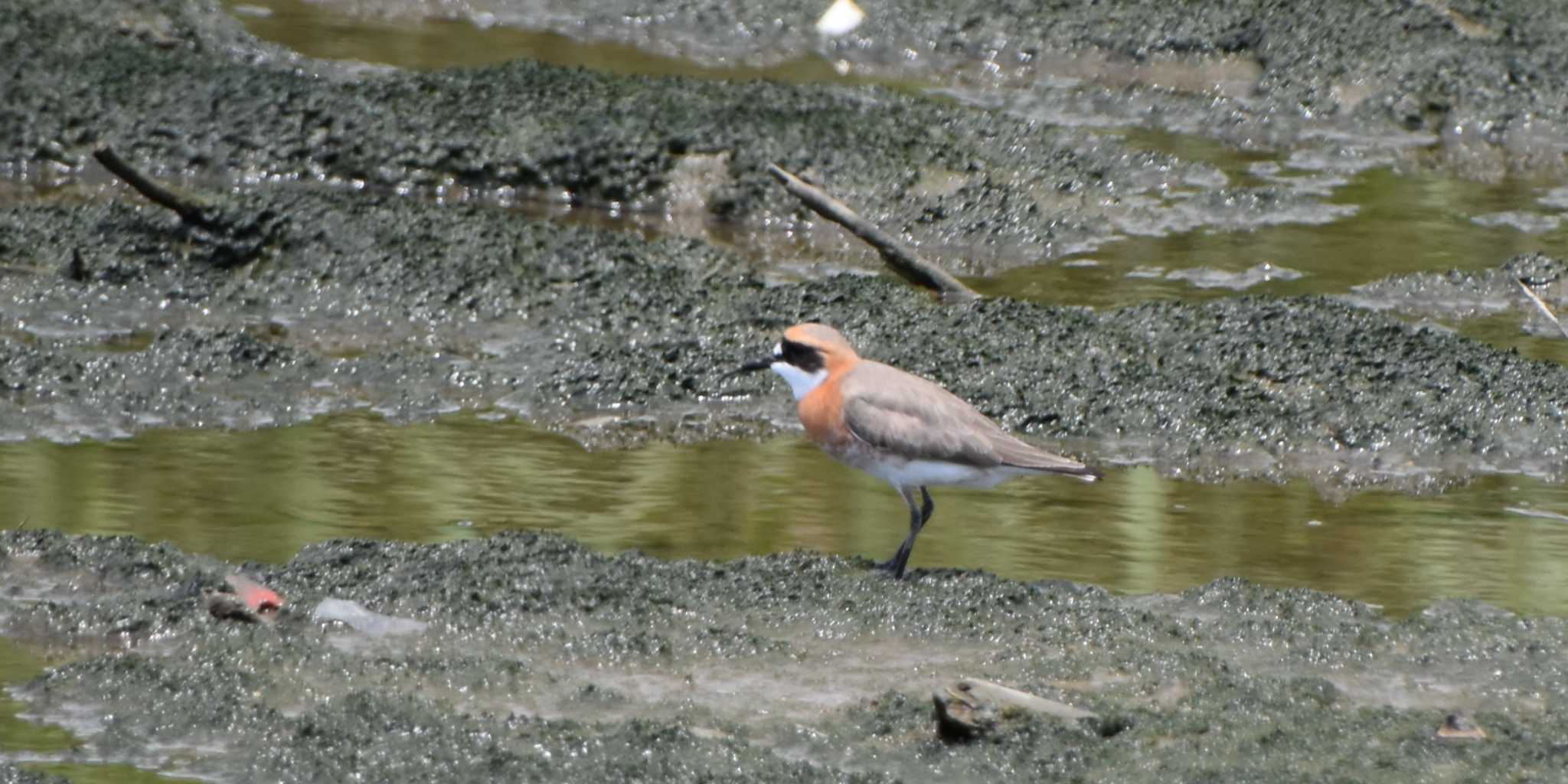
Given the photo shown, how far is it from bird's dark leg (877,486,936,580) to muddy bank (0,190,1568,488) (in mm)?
1323

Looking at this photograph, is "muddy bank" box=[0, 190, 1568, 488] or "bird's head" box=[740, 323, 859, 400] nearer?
"bird's head" box=[740, 323, 859, 400]

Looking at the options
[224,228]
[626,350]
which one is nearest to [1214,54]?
[626,350]

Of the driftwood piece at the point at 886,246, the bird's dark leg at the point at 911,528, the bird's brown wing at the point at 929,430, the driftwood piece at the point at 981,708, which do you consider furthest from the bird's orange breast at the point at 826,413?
the driftwood piece at the point at 886,246

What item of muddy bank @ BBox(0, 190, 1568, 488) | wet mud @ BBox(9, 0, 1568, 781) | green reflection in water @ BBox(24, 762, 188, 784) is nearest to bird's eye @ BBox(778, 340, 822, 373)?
wet mud @ BBox(9, 0, 1568, 781)

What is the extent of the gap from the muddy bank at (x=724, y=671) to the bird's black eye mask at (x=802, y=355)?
2.48 ft

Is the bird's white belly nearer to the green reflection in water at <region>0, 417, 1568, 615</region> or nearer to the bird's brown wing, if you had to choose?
the bird's brown wing

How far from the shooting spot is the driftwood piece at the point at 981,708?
16.2ft

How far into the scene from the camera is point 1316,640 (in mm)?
5703

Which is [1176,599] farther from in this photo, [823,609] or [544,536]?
[544,536]

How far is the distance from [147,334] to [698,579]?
3708mm

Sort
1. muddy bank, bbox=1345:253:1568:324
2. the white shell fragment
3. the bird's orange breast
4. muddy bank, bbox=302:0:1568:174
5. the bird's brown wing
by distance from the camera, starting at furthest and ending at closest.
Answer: the white shell fragment
muddy bank, bbox=302:0:1568:174
muddy bank, bbox=1345:253:1568:324
the bird's orange breast
the bird's brown wing

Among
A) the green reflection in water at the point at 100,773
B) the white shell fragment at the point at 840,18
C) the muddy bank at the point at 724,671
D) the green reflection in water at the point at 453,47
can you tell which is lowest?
the green reflection in water at the point at 100,773

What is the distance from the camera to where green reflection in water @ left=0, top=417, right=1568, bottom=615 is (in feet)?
21.5

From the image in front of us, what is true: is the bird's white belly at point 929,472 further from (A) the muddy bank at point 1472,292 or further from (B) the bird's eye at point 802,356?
(A) the muddy bank at point 1472,292
